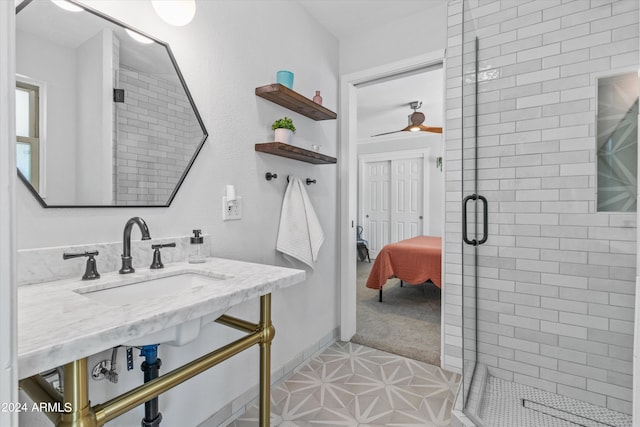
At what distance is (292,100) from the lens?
6.27 ft

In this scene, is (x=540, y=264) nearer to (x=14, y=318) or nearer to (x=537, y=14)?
Result: (x=537, y=14)

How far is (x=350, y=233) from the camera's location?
2.60 metres

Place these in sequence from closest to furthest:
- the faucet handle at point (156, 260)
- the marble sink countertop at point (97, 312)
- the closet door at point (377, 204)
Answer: the marble sink countertop at point (97, 312) < the faucet handle at point (156, 260) < the closet door at point (377, 204)

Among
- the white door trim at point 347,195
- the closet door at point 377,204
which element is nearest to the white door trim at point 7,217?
the white door trim at point 347,195

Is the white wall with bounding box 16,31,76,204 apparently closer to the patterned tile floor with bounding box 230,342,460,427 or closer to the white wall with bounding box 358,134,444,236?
the patterned tile floor with bounding box 230,342,460,427

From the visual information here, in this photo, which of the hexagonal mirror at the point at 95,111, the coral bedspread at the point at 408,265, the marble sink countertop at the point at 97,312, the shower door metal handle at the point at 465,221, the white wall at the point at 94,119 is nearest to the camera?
the marble sink countertop at the point at 97,312

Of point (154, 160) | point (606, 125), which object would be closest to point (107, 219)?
point (154, 160)

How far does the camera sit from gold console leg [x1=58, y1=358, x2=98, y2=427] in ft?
2.00

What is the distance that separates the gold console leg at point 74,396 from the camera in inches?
24.0

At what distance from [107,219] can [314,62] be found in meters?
1.76

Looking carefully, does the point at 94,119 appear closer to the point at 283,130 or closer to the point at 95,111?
the point at 95,111

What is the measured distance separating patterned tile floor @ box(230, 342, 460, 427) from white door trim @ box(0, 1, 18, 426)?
1589 mm

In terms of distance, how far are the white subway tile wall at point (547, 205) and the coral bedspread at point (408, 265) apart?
1173 mm

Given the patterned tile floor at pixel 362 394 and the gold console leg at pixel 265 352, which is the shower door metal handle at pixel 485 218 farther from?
the gold console leg at pixel 265 352
